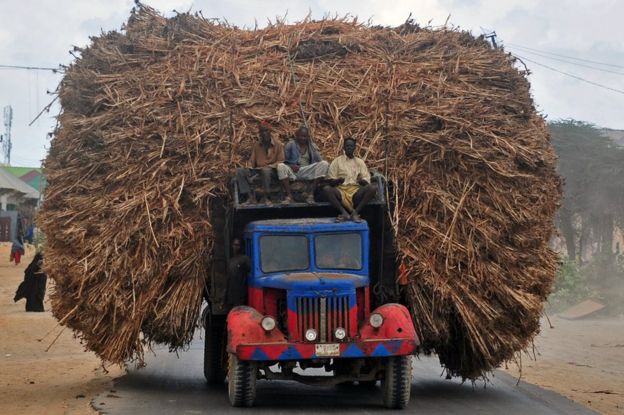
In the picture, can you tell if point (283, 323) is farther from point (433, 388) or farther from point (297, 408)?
point (433, 388)

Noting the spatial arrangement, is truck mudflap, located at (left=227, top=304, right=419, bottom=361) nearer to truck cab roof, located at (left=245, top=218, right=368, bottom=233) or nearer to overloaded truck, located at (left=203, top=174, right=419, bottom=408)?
overloaded truck, located at (left=203, top=174, right=419, bottom=408)

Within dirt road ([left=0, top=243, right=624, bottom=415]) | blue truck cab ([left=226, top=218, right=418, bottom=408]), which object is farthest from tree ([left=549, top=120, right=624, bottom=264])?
blue truck cab ([left=226, top=218, right=418, bottom=408])

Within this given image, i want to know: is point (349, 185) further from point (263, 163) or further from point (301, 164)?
point (263, 163)

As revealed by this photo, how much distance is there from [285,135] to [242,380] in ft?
11.7

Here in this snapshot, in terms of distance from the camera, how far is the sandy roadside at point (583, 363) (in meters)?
14.3

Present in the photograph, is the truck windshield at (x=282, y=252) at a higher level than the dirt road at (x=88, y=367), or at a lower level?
higher

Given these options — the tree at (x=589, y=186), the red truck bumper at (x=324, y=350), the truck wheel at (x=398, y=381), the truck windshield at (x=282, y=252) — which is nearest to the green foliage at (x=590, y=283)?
the tree at (x=589, y=186)

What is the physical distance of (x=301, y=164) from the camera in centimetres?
1305

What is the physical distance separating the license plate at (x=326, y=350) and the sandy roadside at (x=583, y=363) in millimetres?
3478

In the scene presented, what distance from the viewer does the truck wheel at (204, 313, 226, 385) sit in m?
13.5

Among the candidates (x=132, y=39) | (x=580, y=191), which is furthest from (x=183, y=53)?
(x=580, y=191)

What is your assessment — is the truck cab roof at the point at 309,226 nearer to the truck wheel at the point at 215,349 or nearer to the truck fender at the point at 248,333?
the truck fender at the point at 248,333

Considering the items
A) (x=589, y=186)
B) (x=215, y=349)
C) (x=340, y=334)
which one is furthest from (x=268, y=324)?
(x=589, y=186)

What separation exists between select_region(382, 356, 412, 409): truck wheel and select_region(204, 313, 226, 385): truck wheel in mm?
2792
